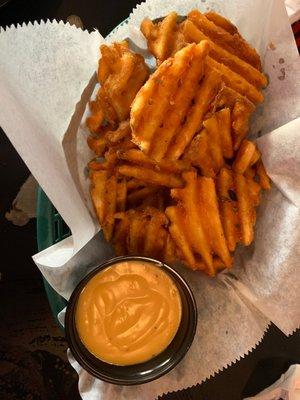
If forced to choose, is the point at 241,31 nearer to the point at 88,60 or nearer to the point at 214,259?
the point at 88,60

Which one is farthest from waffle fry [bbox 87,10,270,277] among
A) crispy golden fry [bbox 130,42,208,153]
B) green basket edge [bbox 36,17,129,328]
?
green basket edge [bbox 36,17,129,328]

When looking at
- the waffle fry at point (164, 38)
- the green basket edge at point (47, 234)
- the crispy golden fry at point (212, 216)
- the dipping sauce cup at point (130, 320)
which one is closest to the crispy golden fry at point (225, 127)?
the crispy golden fry at point (212, 216)

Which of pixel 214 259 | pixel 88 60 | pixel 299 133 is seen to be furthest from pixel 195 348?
pixel 88 60

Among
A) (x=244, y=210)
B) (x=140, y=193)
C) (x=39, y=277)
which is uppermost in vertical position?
(x=140, y=193)

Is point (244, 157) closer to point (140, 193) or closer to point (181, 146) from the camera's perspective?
point (181, 146)

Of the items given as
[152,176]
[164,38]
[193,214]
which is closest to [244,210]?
[193,214]

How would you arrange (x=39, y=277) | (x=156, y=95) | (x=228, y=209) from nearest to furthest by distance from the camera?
(x=156, y=95) < (x=228, y=209) < (x=39, y=277)

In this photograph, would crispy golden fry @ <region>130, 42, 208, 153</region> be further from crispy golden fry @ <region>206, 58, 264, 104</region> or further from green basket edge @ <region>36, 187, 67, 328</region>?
green basket edge @ <region>36, 187, 67, 328</region>
